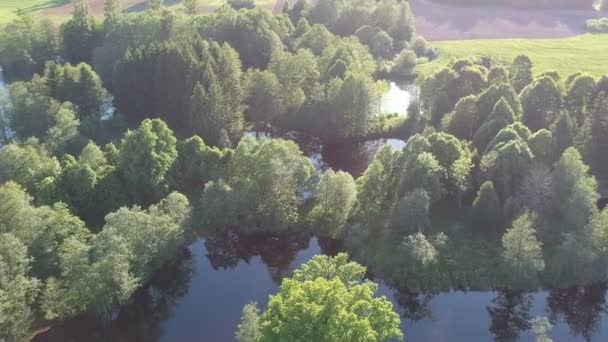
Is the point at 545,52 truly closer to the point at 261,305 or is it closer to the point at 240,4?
the point at 240,4

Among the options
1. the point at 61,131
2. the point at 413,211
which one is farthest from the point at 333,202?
the point at 61,131

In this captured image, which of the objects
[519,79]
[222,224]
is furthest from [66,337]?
[519,79]

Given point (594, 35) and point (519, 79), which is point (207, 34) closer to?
point (519, 79)

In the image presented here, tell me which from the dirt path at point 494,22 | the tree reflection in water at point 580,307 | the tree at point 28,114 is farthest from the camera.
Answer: the dirt path at point 494,22

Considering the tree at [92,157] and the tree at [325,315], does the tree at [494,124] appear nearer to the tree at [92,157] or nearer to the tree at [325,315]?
the tree at [325,315]

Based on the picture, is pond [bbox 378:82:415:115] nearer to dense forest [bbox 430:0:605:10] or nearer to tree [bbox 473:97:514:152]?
tree [bbox 473:97:514:152]

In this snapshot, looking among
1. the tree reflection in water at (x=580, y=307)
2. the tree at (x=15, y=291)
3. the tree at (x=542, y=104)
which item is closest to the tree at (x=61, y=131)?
the tree at (x=15, y=291)
